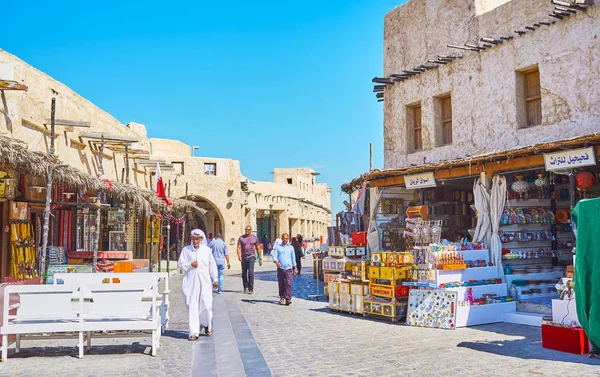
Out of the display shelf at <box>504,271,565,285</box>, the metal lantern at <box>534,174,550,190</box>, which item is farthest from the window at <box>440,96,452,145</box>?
the display shelf at <box>504,271,565,285</box>

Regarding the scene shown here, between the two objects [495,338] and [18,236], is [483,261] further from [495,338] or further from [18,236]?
[18,236]

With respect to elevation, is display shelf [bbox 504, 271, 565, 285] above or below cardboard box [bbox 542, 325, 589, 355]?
A: above

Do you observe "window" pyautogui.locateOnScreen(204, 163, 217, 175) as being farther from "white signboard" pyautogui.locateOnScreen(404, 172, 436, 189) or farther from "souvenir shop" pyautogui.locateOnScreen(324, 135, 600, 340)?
"white signboard" pyautogui.locateOnScreen(404, 172, 436, 189)

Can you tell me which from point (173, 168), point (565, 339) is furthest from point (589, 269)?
point (173, 168)

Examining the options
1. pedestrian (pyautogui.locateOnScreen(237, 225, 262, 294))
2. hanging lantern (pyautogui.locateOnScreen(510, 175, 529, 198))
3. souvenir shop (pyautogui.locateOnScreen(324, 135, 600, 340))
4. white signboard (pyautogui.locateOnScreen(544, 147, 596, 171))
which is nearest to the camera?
white signboard (pyautogui.locateOnScreen(544, 147, 596, 171))

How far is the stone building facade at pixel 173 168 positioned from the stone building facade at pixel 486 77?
328 inches

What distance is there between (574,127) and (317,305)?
6.28 meters

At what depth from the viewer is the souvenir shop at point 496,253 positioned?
9.34 m

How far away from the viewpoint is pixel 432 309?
9281 mm

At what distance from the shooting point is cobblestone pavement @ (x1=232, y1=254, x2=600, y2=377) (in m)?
6.17

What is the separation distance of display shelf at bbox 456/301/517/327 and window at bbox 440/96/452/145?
513 centimetres

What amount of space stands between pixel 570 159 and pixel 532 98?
9.78ft

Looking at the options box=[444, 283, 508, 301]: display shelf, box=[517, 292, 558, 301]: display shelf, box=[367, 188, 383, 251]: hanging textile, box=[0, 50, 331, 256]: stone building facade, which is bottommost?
box=[517, 292, 558, 301]: display shelf

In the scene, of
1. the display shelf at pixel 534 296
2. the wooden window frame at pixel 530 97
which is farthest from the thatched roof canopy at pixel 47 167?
the wooden window frame at pixel 530 97
